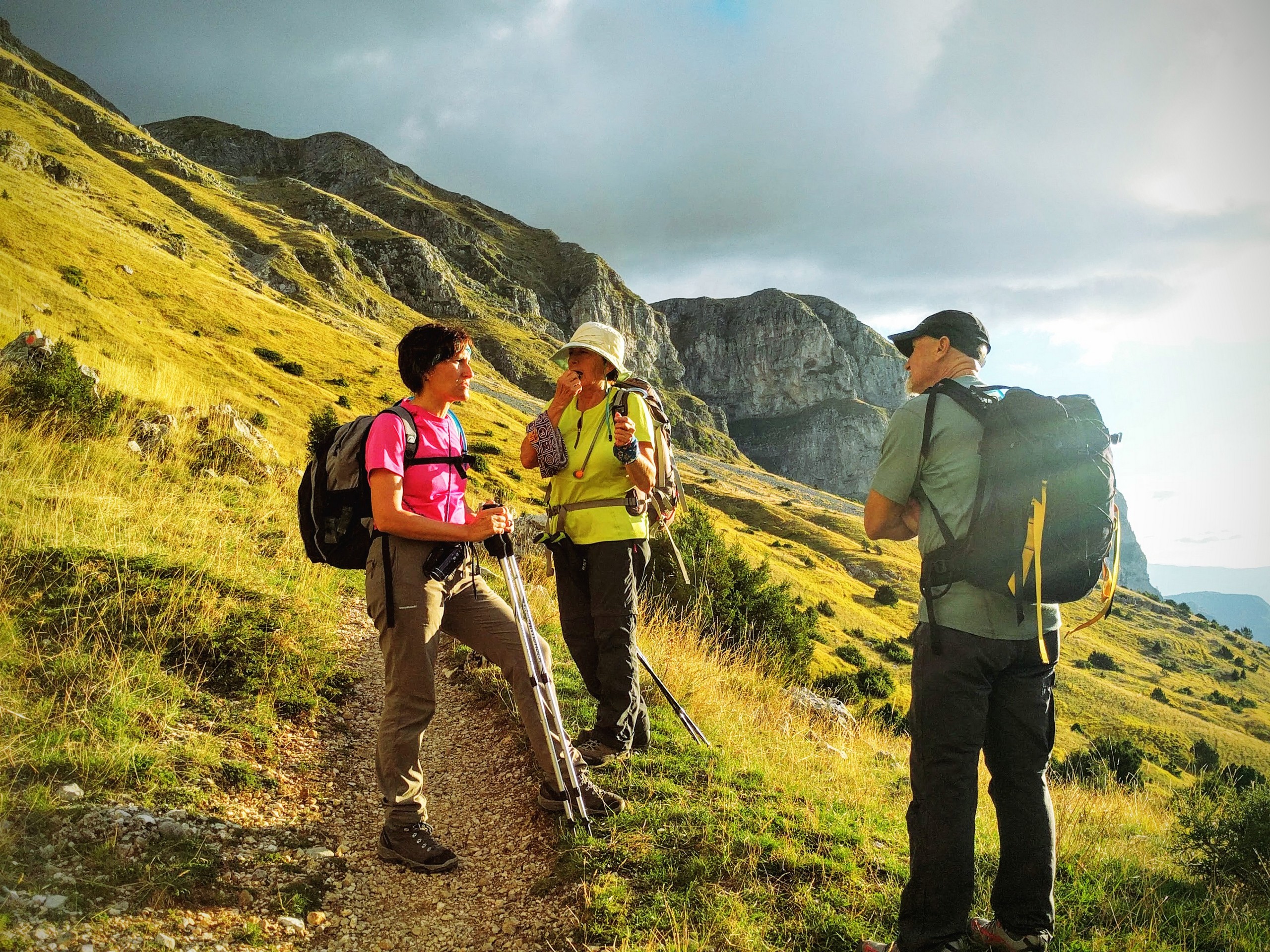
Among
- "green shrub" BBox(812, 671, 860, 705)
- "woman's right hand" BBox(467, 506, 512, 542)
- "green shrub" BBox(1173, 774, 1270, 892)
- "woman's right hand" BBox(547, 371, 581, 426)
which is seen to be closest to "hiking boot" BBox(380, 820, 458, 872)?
"woman's right hand" BBox(467, 506, 512, 542)

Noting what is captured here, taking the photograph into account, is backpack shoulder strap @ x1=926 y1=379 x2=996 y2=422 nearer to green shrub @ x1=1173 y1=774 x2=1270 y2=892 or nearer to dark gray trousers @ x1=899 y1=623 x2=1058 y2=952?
dark gray trousers @ x1=899 y1=623 x2=1058 y2=952

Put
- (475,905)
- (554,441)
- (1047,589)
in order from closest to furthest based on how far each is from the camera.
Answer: (1047,589) → (475,905) → (554,441)

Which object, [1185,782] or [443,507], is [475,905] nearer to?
[443,507]

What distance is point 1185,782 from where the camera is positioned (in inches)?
1378

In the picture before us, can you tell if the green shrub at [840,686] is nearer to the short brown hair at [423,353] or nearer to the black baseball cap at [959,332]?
the black baseball cap at [959,332]

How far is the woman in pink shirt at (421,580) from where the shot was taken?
339cm

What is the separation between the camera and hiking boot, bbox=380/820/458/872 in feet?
11.4

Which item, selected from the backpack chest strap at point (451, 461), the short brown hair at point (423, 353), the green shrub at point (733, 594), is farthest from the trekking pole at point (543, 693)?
the green shrub at point (733, 594)

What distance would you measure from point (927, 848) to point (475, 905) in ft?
7.43

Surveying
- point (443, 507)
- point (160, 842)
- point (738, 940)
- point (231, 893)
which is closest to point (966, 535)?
point (738, 940)

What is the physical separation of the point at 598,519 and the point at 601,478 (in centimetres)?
27

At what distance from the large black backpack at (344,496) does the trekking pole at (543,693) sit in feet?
2.04

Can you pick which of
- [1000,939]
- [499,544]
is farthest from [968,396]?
[499,544]

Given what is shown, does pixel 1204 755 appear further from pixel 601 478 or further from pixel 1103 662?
pixel 601 478
